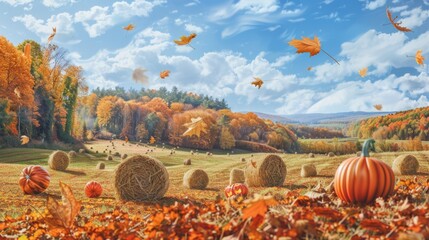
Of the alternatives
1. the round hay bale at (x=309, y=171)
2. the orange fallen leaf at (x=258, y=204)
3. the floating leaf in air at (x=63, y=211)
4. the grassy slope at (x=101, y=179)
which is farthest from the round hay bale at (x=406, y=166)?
the orange fallen leaf at (x=258, y=204)

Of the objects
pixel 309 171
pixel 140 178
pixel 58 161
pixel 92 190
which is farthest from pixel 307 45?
pixel 58 161

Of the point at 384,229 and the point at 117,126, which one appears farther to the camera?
the point at 117,126

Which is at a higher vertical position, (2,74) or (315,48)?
(2,74)

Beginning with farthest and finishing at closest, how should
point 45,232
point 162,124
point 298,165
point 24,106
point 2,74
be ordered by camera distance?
point 162,124
point 24,106
point 2,74
point 298,165
point 45,232

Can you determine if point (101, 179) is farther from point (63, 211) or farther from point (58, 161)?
point (63, 211)

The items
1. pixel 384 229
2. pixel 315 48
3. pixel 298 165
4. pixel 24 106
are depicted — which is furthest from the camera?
pixel 24 106

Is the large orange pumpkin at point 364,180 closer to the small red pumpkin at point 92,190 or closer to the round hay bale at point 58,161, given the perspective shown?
the small red pumpkin at point 92,190

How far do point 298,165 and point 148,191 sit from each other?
44.6 feet

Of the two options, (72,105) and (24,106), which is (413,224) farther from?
(72,105)

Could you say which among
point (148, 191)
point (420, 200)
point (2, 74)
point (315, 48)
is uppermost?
point (2, 74)

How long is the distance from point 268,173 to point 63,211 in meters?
12.6

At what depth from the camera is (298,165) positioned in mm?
24781

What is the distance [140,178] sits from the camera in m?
13.0

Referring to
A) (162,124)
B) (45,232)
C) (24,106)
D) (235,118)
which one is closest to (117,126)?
(162,124)
